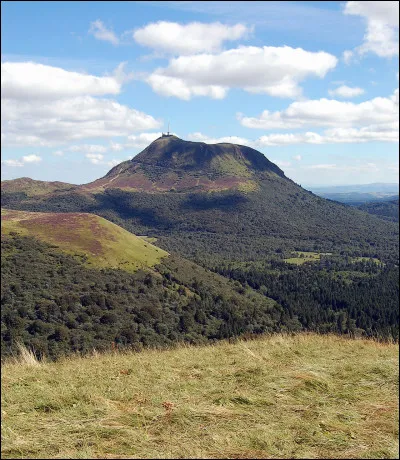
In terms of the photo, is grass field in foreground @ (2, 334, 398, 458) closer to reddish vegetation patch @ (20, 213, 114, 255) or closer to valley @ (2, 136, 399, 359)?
valley @ (2, 136, 399, 359)

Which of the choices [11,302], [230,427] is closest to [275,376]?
[230,427]

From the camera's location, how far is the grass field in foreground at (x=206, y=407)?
5840 mm

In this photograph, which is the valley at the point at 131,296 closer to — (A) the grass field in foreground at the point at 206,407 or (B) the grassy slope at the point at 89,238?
(B) the grassy slope at the point at 89,238

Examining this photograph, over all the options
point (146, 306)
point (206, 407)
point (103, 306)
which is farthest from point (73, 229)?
point (206, 407)

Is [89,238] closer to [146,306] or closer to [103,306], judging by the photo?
[103,306]

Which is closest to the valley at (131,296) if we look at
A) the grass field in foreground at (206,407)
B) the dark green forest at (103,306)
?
the dark green forest at (103,306)

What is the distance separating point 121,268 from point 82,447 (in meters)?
91.9

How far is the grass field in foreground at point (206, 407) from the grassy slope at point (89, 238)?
86.3 metres

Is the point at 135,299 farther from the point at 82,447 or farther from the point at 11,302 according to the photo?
the point at 82,447

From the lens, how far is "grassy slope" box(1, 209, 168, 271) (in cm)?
9875

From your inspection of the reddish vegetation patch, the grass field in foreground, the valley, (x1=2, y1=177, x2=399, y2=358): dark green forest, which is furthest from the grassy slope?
the grass field in foreground

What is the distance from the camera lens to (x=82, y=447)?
5785mm

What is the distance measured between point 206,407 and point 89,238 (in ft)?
344

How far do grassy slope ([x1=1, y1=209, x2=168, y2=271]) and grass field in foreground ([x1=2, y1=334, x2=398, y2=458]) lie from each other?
283 feet
